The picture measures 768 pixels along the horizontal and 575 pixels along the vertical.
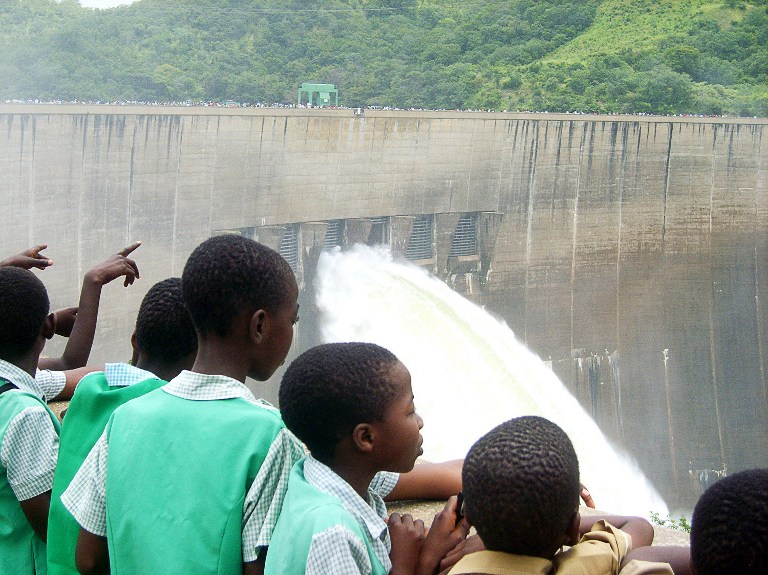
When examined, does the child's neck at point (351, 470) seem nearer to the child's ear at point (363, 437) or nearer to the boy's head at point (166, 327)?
the child's ear at point (363, 437)

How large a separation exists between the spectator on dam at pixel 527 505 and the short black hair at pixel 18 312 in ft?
2.85

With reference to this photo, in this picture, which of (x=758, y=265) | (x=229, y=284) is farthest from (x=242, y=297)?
(x=758, y=265)

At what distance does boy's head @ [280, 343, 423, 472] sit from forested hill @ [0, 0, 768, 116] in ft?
54.6

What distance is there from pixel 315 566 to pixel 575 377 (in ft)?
49.0

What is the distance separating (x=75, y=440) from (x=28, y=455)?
3.8 inches

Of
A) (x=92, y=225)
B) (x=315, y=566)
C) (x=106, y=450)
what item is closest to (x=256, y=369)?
(x=106, y=450)

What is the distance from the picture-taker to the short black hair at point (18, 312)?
5.24 feet

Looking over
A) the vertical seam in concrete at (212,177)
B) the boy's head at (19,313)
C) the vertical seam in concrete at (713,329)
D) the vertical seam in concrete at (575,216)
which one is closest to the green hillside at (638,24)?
the vertical seam in concrete at (713,329)

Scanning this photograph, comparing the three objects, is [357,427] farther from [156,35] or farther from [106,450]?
[156,35]

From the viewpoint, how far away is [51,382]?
195cm

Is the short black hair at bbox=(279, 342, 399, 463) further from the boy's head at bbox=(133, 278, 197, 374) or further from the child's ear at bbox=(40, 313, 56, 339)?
the child's ear at bbox=(40, 313, 56, 339)

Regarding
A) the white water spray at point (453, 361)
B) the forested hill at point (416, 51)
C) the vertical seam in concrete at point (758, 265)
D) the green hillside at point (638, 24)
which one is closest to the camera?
the white water spray at point (453, 361)

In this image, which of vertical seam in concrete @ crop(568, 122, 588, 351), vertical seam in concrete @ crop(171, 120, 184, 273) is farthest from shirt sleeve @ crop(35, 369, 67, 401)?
vertical seam in concrete @ crop(568, 122, 588, 351)

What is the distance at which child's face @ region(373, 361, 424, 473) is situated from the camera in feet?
3.77
